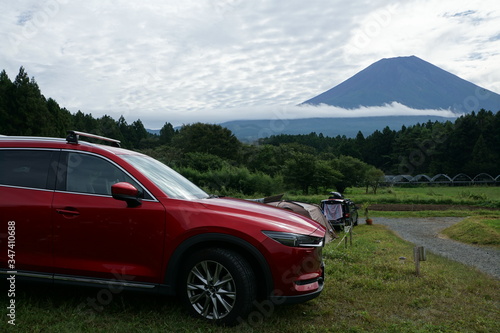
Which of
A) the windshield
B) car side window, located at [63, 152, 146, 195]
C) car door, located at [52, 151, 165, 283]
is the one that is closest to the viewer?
car door, located at [52, 151, 165, 283]

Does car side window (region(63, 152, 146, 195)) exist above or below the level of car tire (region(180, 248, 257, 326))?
above

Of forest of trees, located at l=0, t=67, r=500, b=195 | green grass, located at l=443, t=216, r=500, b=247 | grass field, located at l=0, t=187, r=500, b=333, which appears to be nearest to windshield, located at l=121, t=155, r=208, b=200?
grass field, located at l=0, t=187, r=500, b=333

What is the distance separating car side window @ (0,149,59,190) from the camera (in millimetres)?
4406

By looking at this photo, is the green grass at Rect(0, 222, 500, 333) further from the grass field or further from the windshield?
the windshield

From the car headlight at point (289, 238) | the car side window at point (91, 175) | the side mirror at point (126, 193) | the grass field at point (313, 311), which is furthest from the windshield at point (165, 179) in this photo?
the grass field at point (313, 311)

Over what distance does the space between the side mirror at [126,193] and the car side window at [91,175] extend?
0.53 feet

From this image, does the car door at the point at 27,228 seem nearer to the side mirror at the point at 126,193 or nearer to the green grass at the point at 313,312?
the green grass at the point at 313,312

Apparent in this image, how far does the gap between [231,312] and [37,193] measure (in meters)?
2.28

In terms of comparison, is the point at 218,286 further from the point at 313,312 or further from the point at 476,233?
the point at 476,233

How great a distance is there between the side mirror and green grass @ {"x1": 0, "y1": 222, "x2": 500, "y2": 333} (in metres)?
1.14

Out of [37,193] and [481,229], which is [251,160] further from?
[37,193]

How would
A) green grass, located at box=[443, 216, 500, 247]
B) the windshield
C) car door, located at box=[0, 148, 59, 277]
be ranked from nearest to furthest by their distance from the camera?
car door, located at box=[0, 148, 59, 277] < the windshield < green grass, located at box=[443, 216, 500, 247]

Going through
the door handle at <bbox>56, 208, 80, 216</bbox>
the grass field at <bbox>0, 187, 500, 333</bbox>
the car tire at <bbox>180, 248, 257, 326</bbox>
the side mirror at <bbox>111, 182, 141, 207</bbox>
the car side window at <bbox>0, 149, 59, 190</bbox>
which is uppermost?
the car side window at <bbox>0, 149, 59, 190</bbox>

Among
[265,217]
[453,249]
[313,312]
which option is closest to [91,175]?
[265,217]
